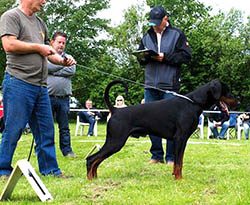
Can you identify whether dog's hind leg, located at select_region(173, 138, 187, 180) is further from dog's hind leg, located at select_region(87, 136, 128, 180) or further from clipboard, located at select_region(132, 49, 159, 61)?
clipboard, located at select_region(132, 49, 159, 61)

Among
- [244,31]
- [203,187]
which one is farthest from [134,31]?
[203,187]

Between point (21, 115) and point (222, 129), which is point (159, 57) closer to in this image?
point (21, 115)

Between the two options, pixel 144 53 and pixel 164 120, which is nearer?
pixel 164 120

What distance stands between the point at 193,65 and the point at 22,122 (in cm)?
2425

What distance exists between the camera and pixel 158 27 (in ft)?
17.5

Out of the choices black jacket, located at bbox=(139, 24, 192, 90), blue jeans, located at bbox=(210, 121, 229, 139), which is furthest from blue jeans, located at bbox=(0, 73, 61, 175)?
blue jeans, located at bbox=(210, 121, 229, 139)

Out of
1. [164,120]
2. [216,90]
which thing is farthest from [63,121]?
[216,90]

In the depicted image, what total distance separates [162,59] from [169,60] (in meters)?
0.10

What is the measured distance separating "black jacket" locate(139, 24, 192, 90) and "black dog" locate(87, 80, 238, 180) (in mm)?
960

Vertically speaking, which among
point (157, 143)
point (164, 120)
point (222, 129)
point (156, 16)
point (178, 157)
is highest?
point (156, 16)

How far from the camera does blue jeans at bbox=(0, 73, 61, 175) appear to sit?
13.1ft

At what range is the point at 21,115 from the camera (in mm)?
4023

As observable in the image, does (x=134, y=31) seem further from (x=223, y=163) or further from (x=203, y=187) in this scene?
(x=203, y=187)

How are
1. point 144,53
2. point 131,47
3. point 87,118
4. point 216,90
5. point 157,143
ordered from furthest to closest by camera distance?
point 131,47, point 87,118, point 157,143, point 144,53, point 216,90
